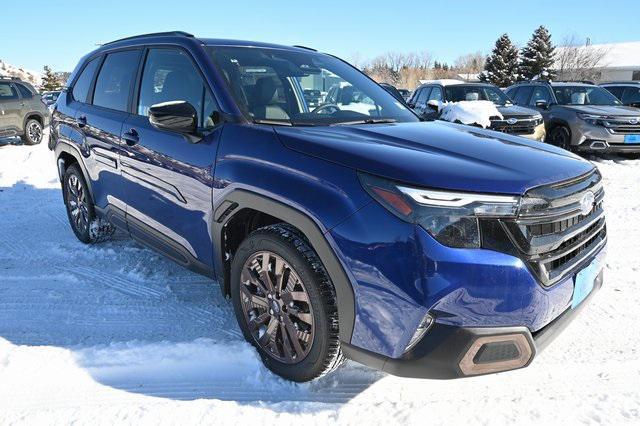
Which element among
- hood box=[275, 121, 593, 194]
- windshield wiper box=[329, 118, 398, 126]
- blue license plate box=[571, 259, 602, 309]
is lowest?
blue license plate box=[571, 259, 602, 309]

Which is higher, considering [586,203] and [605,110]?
[586,203]

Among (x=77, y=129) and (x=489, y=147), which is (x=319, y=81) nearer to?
(x=489, y=147)

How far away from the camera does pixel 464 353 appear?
1.97 metres

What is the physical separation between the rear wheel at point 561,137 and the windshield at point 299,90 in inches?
300

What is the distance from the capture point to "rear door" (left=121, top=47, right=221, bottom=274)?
2.86m

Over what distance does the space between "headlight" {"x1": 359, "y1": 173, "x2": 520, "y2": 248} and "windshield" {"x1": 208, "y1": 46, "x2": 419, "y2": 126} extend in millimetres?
996

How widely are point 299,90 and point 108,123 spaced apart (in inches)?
65.3

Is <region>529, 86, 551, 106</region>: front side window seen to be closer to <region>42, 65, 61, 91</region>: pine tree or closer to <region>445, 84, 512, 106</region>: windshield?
<region>445, 84, 512, 106</region>: windshield

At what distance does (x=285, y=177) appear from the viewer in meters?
2.33

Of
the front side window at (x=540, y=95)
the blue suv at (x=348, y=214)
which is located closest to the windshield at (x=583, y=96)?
the front side window at (x=540, y=95)

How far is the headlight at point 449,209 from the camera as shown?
6.39 ft

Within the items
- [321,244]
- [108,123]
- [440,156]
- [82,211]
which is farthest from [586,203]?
[82,211]

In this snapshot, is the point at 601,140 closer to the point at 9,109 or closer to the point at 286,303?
the point at 286,303

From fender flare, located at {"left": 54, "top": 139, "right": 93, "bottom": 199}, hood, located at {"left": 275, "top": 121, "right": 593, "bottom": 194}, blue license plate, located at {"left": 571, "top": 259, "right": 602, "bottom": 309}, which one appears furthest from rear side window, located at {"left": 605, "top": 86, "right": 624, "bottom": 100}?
fender flare, located at {"left": 54, "top": 139, "right": 93, "bottom": 199}
